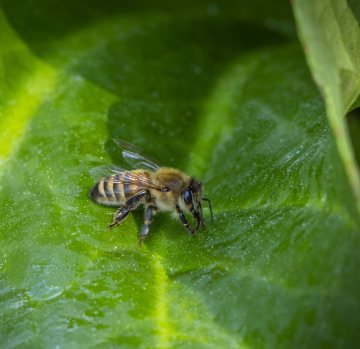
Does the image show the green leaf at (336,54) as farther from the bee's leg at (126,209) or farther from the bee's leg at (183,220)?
the bee's leg at (126,209)

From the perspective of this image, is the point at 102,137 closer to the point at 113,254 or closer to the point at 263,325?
the point at 113,254

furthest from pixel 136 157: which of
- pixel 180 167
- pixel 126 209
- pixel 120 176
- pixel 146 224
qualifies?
pixel 146 224

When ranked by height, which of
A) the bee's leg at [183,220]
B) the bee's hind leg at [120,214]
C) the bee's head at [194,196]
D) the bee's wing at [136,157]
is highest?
the bee's wing at [136,157]

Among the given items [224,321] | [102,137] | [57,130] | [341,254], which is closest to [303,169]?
[341,254]

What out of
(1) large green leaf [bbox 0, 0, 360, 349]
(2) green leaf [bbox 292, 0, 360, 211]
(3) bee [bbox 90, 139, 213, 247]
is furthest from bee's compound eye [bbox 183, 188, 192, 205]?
(2) green leaf [bbox 292, 0, 360, 211]

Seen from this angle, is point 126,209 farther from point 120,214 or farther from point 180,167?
point 180,167

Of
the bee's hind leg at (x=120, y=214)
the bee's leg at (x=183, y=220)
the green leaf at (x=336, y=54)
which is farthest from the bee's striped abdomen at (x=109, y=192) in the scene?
the green leaf at (x=336, y=54)

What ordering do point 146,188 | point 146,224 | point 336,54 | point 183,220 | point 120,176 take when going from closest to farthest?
point 336,54, point 146,224, point 183,220, point 120,176, point 146,188
